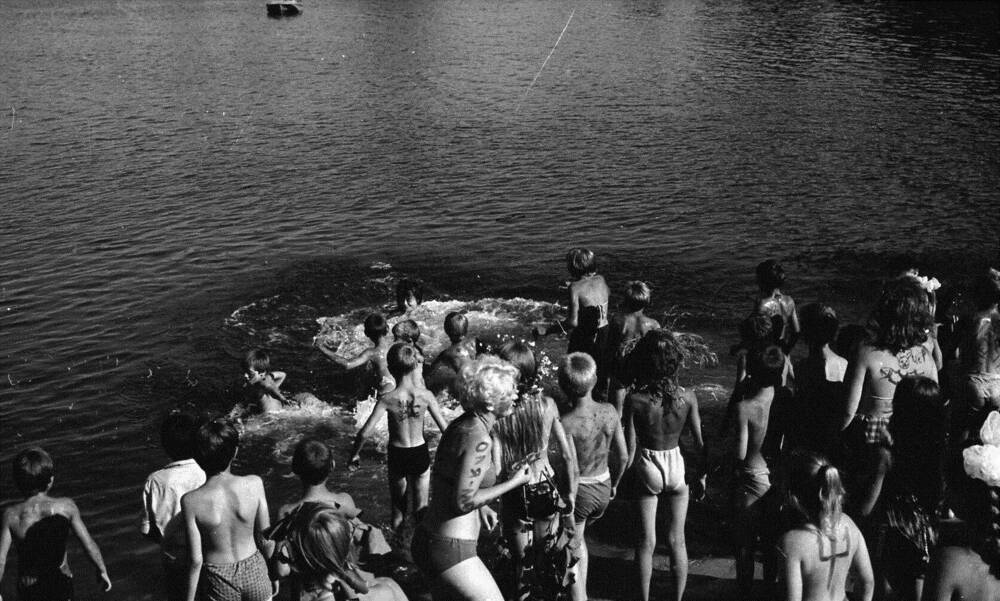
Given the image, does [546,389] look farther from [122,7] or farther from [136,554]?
[122,7]

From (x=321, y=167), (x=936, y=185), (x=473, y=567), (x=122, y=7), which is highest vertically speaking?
(x=473, y=567)

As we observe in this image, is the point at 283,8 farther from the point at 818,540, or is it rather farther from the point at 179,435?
the point at 818,540

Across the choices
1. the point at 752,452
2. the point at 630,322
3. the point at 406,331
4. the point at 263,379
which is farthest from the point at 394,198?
the point at 752,452

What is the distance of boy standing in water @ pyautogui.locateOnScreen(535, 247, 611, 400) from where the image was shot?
974 centimetres

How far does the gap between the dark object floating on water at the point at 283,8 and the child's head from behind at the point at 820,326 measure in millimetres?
74602

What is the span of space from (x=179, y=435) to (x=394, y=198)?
1846 centimetres

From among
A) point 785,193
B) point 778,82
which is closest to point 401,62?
point 778,82

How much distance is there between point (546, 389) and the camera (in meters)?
13.2

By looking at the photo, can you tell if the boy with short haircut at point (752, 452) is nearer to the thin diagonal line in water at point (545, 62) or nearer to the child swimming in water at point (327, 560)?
the child swimming in water at point (327, 560)

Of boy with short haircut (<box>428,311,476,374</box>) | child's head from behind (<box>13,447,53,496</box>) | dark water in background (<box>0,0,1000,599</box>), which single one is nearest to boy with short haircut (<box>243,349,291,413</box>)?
dark water in background (<box>0,0,1000,599</box>)

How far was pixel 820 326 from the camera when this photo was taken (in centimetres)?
746

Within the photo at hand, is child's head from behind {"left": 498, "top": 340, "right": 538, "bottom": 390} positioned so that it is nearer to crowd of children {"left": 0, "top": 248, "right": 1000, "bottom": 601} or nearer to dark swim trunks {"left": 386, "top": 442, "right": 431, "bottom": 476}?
crowd of children {"left": 0, "top": 248, "right": 1000, "bottom": 601}

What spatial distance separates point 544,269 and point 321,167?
11.1 metres

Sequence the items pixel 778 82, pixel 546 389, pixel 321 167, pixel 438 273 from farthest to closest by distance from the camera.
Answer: pixel 778 82 → pixel 321 167 → pixel 438 273 → pixel 546 389
